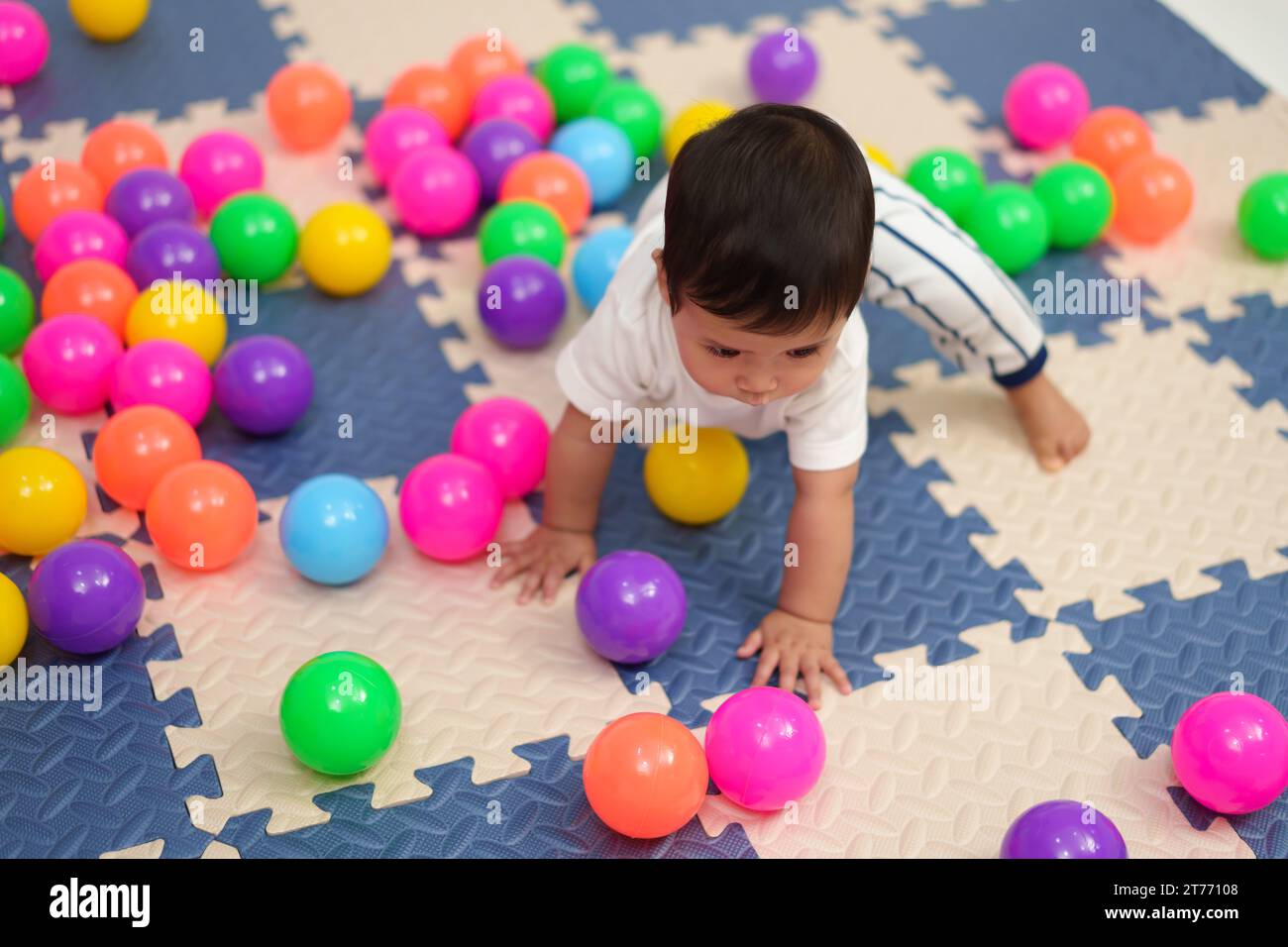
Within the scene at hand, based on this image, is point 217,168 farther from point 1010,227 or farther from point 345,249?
point 1010,227

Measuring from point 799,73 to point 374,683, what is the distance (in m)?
1.31

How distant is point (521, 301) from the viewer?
1650mm

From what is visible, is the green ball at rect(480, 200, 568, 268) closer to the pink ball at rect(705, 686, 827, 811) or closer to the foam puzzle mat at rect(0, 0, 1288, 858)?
the foam puzzle mat at rect(0, 0, 1288, 858)

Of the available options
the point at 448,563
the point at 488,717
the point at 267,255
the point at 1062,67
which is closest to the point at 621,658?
the point at 488,717

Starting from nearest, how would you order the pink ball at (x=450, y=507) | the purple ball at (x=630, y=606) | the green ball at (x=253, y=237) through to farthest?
the purple ball at (x=630, y=606), the pink ball at (x=450, y=507), the green ball at (x=253, y=237)

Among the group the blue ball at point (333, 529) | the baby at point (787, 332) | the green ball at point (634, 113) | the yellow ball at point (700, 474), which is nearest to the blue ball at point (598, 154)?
the green ball at point (634, 113)

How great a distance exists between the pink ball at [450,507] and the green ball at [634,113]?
0.76m

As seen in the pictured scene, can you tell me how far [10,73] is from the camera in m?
2.05

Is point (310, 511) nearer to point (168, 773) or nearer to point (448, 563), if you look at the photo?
point (448, 563)

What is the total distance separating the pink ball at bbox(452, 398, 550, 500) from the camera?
1466 millimetres

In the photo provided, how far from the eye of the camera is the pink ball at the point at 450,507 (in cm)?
139

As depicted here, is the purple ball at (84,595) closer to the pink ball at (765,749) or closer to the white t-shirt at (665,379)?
the white t-shirt at (665,379)

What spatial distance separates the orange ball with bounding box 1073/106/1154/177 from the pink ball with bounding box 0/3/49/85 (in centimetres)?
158
